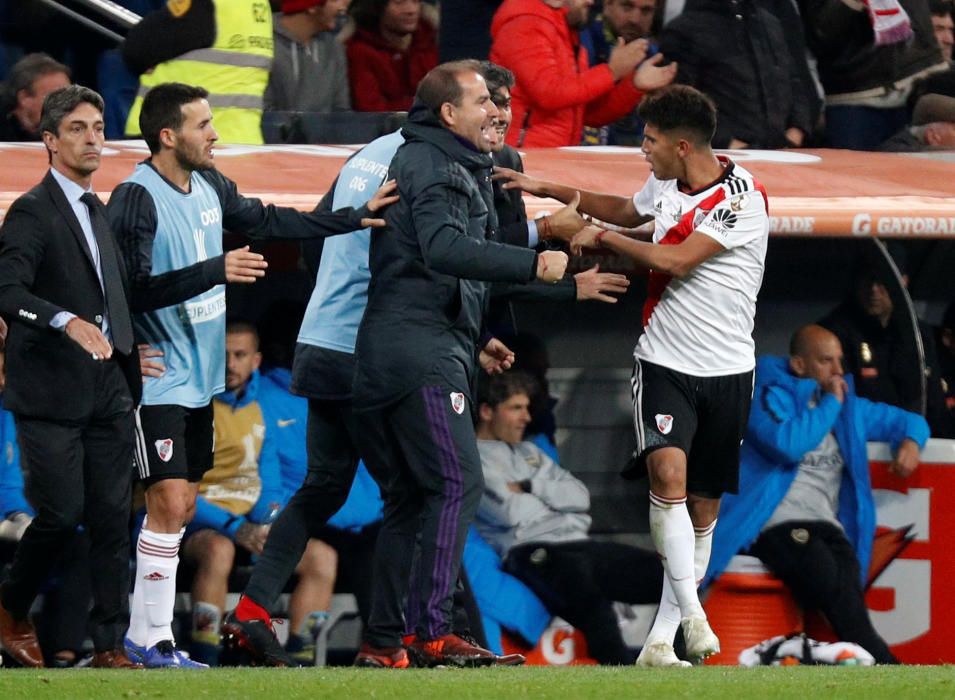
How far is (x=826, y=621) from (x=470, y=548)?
4.66 feet

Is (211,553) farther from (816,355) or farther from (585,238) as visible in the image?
(816,355)

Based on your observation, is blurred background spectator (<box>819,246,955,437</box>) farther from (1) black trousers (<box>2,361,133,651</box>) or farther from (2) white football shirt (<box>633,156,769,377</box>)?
(1) black trousers (<box>2,361,133,651</box>)

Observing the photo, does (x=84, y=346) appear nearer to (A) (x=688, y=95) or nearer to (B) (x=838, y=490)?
(A) (x=688, y=95)

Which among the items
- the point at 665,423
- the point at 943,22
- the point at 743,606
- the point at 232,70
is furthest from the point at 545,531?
the point at 943,22

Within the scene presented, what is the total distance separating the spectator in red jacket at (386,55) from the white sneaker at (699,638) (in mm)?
3156

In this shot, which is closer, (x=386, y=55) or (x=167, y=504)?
(x=167, y=504)

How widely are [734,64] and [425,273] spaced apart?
2.79m

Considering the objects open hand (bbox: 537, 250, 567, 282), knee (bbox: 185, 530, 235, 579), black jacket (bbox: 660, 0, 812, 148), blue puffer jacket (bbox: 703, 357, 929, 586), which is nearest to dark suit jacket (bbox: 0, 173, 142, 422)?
knee (bbox: 185, 530, 235, 579)

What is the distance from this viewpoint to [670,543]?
6395 millimetres

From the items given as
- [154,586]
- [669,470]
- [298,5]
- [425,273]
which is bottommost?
[154,586]

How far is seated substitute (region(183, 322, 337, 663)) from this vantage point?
707cm

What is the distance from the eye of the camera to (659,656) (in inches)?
252

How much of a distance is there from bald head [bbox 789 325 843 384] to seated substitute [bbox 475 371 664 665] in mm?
964

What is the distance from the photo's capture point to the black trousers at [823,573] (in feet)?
24.7
